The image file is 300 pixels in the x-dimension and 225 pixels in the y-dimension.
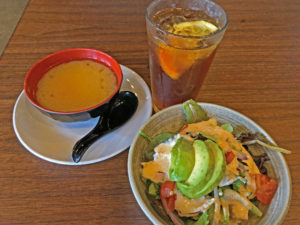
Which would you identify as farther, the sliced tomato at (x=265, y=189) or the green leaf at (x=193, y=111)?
the green leaf at (x=193, y=111)

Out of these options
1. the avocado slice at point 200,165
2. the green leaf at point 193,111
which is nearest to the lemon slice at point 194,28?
the green leaf at point 193,111

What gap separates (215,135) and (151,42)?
0.36 meters

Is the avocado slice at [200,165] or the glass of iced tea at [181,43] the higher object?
the glass of iced tea at [181,43]

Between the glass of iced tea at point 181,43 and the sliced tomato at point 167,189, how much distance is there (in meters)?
0.35

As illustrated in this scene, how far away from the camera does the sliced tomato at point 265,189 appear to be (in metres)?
0.66

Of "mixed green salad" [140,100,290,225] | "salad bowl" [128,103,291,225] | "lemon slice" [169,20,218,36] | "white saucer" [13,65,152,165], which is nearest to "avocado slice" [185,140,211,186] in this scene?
"mixed green salad" [140,100,290,225]

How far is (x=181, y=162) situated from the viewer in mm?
611

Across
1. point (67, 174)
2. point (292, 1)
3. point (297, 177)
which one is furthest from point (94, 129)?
point (292, 1)

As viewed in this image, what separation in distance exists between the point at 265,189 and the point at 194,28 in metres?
0.52

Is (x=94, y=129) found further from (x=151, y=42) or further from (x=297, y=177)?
(x=297, y=177)

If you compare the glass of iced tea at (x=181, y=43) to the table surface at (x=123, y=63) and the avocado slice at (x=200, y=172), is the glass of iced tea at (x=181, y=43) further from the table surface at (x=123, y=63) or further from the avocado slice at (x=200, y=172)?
the avocado slice at (x=200, y=172)

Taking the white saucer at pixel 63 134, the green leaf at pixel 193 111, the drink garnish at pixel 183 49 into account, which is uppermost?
the drink garnish at pixel 183 49

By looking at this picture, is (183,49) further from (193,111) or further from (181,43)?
(193,111)

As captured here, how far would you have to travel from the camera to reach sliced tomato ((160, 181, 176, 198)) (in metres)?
0.65
